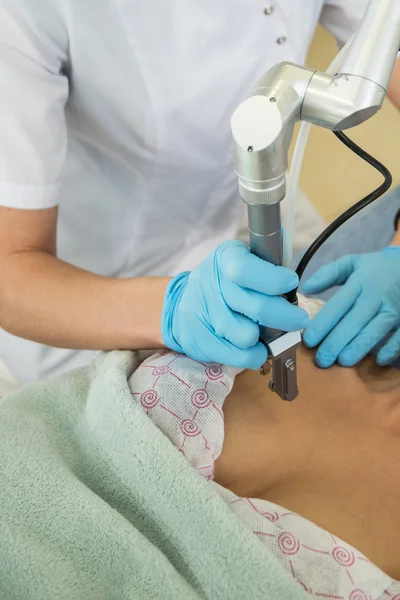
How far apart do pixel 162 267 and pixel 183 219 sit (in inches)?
4.4

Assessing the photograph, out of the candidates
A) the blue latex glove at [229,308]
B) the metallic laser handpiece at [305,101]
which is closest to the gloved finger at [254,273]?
the blue latex glove at [229,308]

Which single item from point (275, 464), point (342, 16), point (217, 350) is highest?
point (342, 16)

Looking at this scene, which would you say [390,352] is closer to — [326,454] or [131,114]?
[326,454]

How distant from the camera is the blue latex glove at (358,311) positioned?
2.68 ft

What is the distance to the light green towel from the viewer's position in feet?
1.84

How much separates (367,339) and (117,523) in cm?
46

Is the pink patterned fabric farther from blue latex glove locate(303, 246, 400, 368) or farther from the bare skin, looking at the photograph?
blue latex glove locate(303, 246, 400, 368)

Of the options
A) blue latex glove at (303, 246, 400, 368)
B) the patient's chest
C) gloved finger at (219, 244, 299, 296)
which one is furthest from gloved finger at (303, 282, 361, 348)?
gloved finger at (219, 244, 299, 296)

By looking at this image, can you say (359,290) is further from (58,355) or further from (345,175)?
(345,175)

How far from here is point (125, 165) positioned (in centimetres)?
92

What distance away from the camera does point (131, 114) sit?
83 centimetres

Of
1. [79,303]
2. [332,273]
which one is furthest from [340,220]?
[79,303]

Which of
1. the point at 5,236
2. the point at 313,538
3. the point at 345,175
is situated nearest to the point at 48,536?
the point at 313,538

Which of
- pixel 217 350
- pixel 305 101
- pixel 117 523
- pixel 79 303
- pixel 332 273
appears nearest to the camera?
pixel 305 101
